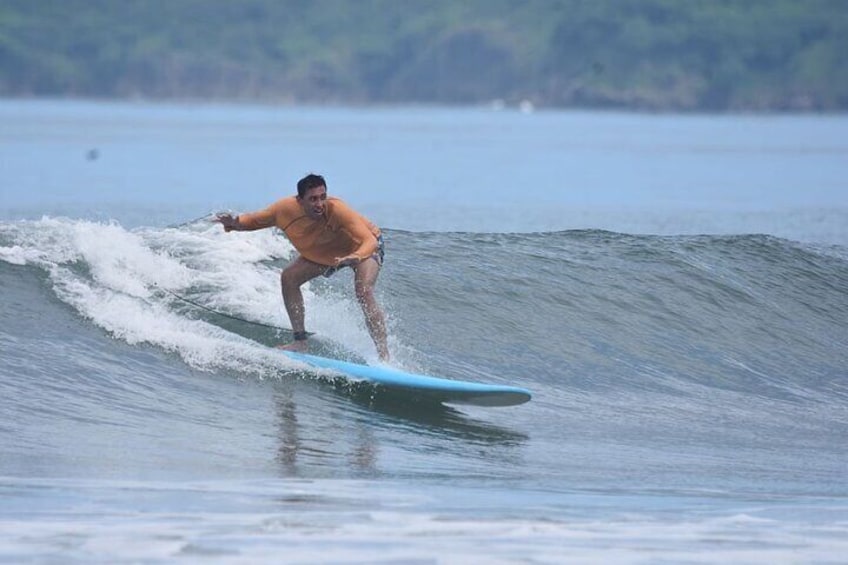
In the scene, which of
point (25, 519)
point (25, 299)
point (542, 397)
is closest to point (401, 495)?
point (25, 519)

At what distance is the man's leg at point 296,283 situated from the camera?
1237 centimetres

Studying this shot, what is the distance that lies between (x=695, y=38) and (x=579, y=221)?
15252 centimetres

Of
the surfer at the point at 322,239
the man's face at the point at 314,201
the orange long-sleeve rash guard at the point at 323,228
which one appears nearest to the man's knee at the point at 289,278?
the surfer at the point at 322,239

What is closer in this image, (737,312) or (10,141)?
(737,312)

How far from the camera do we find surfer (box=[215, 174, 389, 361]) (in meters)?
11.9

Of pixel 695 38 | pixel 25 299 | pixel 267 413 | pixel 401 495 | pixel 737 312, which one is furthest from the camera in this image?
pixel 695 38

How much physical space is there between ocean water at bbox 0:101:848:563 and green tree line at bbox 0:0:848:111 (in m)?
151

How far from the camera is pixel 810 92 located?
560 feet

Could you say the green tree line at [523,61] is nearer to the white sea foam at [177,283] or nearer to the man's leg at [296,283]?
the white sea foam at [177,283]

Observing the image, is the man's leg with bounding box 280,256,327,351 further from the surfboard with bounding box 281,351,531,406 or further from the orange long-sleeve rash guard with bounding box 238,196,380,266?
the surfboard with bounding box 281,351,531,406

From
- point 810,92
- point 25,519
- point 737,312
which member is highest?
point 810,92

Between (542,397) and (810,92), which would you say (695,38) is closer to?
(810,92)

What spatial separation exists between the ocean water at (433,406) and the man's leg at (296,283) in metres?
0.36

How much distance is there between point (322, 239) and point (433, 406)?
4.91ft
